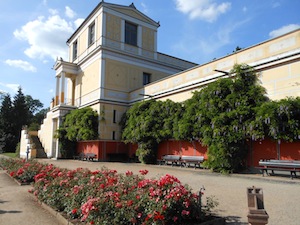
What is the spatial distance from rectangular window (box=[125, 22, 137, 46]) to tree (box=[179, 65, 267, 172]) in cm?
1379

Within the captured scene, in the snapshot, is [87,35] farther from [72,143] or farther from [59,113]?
[72,143]

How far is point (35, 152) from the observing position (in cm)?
2689

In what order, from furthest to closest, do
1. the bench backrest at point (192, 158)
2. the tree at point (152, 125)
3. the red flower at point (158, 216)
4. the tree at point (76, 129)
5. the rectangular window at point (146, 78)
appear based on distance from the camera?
1. the rectangular window at point (146, 78)
2. the tree at point (76, 129)
3. the tree at point (152, 125)
4. the bench backrest at point (192, 158)
5. the red flower at point (158, 216)

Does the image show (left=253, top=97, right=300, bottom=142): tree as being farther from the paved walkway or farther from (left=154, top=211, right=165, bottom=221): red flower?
(left=154, top=211, right=165, bottom=221): red flower

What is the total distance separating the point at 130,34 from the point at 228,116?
16837 mm

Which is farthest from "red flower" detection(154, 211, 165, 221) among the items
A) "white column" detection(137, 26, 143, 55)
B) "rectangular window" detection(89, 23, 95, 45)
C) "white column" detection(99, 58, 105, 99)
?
"rectangular window" detection(89, 23, 95, 45)

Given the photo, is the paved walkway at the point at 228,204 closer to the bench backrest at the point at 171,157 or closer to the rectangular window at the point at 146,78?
the bench backrest at the point at 171,157

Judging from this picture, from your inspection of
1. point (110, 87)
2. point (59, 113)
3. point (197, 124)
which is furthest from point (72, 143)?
point (197, 124)

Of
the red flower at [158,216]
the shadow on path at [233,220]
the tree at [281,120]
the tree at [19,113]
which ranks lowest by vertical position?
the shadow on path at [233,220]

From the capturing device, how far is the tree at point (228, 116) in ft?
42.2

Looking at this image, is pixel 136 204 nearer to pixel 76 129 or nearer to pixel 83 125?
pixel 83 125

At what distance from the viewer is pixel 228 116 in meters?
13.2

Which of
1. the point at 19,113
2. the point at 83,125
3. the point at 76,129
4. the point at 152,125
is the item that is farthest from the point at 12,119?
the point at 152,125

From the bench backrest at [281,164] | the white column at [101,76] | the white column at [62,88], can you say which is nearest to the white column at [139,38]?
the white column at [101,76]
